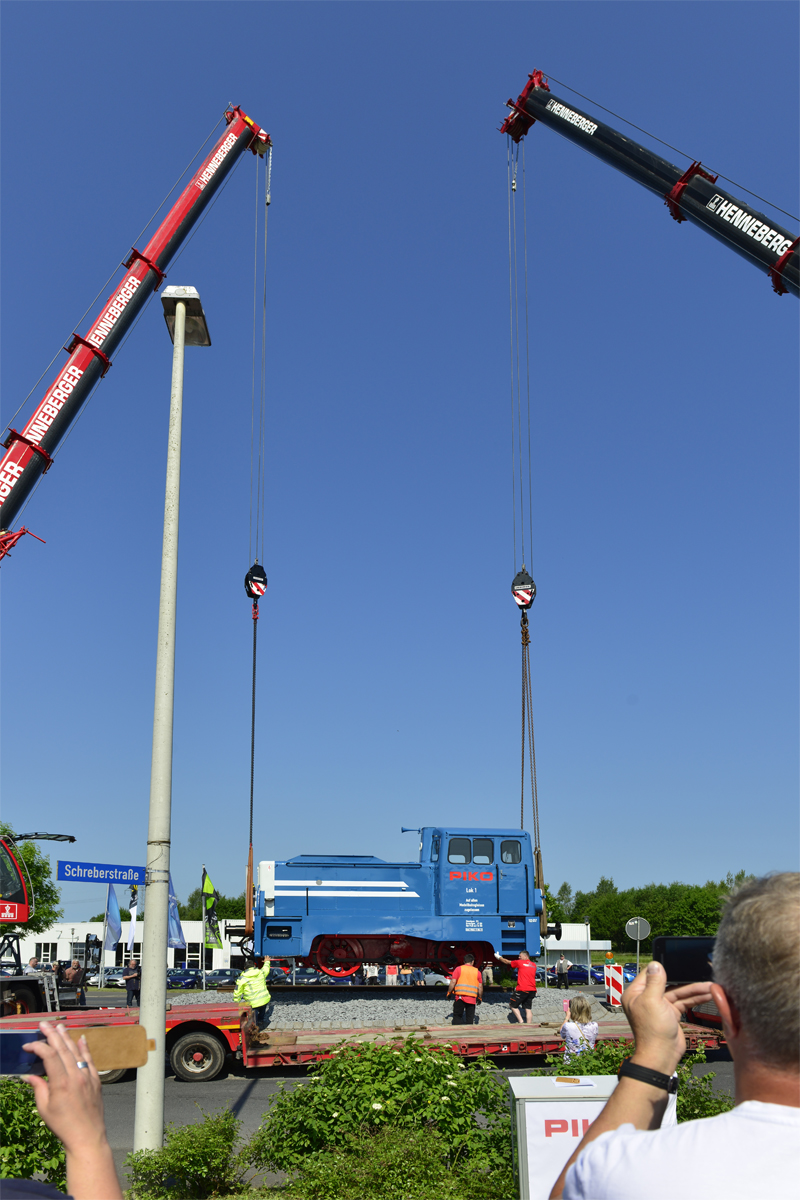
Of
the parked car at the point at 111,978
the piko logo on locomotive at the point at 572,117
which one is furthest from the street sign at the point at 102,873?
the parked car at the point at 111,978

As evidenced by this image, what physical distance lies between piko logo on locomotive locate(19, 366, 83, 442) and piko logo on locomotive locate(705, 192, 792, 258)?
1103 cm

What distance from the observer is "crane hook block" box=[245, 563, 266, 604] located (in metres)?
17.3

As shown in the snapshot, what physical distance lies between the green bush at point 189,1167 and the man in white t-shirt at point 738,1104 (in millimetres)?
5954

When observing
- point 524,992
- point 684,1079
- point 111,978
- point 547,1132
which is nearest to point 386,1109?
point 547,1132

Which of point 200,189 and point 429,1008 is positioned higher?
point 200,189

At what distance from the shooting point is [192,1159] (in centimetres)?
681

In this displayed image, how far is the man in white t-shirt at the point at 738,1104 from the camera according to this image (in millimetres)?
1726

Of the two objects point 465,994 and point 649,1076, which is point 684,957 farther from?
point 465,994

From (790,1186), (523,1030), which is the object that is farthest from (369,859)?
(790,1186)

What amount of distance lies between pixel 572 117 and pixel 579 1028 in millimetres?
15678

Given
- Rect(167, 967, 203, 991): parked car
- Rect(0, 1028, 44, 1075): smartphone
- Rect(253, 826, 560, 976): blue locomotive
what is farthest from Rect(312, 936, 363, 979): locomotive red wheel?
Rect(167, 967, 203, 991): parked car

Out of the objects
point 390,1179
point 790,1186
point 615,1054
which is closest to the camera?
point 790,1186

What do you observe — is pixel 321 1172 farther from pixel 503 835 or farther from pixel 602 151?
pixel 602 151

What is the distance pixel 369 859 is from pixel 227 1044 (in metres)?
7.36
